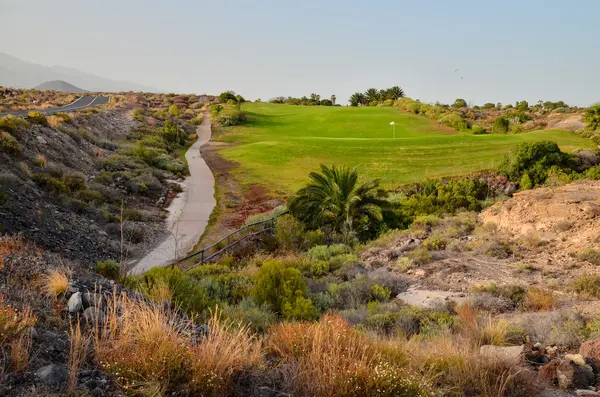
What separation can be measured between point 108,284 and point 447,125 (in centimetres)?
5494

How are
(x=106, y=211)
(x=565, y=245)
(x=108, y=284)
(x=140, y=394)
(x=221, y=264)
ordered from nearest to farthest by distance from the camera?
(x=140, y=394)
(x=108, y=284)
(x=565, y=245)
(x=221, y=264)
(x=106, y=211)

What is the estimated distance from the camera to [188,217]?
2148 centimetres

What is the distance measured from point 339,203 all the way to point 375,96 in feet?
272

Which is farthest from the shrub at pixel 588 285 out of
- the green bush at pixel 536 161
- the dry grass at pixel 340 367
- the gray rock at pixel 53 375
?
the green bush at pixel 536 161

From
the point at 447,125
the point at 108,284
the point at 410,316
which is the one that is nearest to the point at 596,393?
the point at 410,316

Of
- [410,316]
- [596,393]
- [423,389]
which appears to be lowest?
[410,316]

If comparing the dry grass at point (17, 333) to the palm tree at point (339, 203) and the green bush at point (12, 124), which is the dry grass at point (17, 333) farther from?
the green bush at point (12, 124)

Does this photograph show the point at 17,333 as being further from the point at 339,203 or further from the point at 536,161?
the point at 536,161

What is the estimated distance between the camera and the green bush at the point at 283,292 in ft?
28.3

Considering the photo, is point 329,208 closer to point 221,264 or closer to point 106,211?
point 221,264

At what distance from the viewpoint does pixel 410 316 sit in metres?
8.07

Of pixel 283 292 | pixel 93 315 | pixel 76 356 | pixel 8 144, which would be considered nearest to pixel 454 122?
pixel 8 144

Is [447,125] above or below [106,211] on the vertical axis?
above

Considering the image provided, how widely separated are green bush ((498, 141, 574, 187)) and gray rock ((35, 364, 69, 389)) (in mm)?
24636
